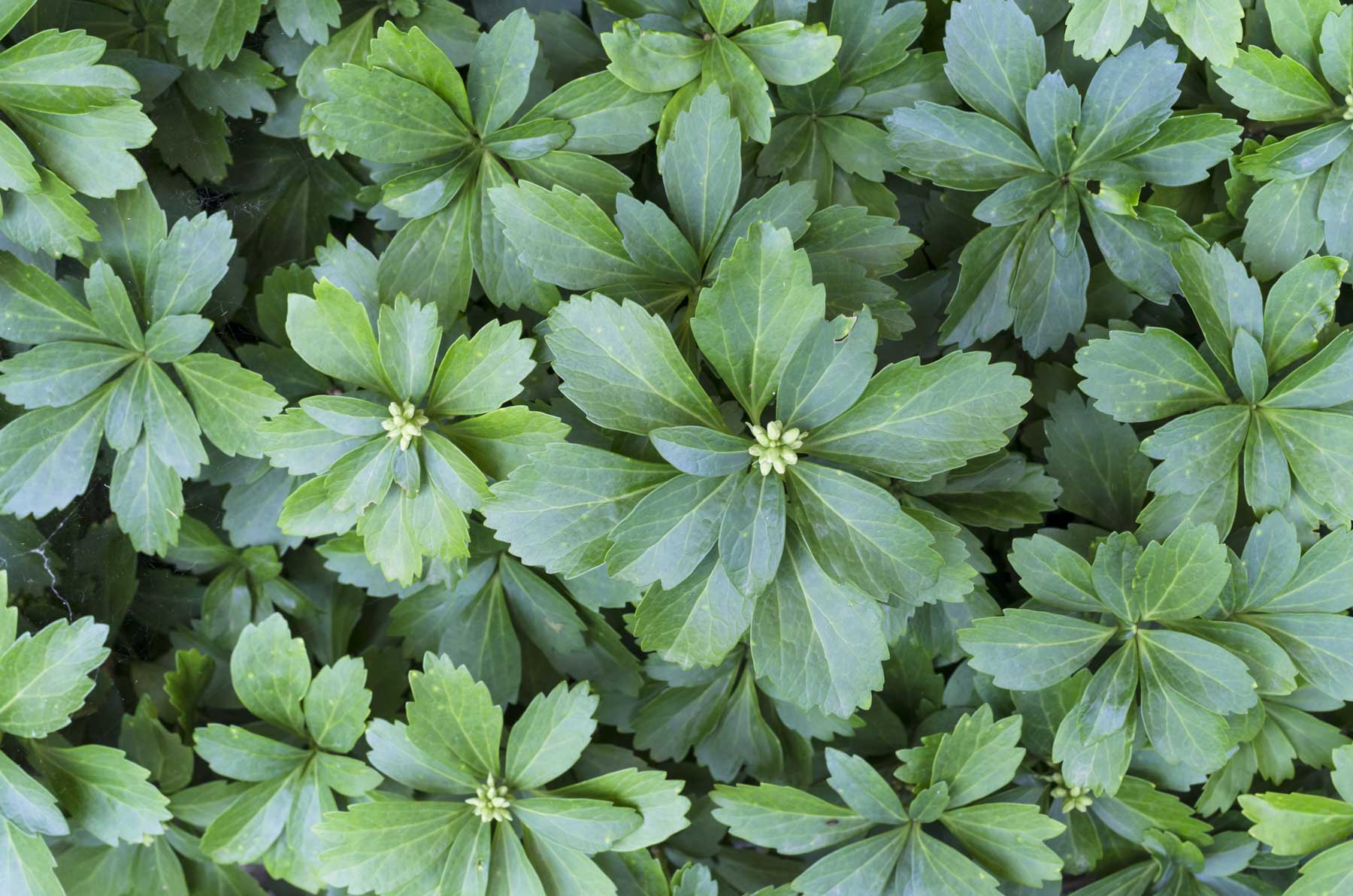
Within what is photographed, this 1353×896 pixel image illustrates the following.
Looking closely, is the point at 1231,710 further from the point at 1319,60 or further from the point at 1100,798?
the point at 1319,60

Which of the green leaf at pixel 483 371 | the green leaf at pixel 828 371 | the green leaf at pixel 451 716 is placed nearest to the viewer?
the green leaf at pixel 828 371

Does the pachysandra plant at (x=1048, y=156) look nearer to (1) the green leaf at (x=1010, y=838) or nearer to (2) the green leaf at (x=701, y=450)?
(2) the green leaf at (x=701, y=450)

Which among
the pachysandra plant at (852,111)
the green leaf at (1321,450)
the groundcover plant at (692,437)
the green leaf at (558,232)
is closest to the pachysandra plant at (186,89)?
the groundcover plant at (692,437)

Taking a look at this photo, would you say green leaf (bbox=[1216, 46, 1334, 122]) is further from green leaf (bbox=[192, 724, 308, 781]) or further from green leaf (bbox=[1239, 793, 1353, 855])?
green leaf (bbox=[192, 724, 308, 781])

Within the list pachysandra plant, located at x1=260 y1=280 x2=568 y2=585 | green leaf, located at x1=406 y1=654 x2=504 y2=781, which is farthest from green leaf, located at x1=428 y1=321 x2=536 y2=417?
green leaf, located at x1=406 y1=654 x2=504 y2=781

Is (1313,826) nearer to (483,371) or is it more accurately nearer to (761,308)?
(761,308)

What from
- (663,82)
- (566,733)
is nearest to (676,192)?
(663,82)
